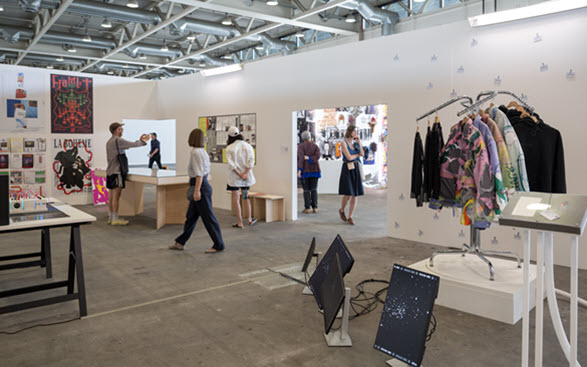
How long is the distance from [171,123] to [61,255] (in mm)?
16770

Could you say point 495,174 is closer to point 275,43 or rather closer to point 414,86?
point 414,86

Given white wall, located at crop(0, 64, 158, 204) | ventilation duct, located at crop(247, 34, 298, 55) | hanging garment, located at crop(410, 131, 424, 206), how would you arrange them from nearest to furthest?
hanging garment, located at crop(410, 131, 424, 206) → white wall, located at crop(0, 64, 158, 204) → ventilation duct, located at crop(247, 34, 298, 55)

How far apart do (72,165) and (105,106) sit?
4.73 feet

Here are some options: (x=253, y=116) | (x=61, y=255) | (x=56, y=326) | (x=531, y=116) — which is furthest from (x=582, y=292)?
(x=253, y=116)

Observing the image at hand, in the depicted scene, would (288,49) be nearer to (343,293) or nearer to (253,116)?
(253,116)

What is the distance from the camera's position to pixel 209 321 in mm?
3381

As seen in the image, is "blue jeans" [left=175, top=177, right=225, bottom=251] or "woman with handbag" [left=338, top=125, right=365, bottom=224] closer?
"blue jeans" [left=175, top=177, right=225, bottom=251]

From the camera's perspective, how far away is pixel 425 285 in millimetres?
2602

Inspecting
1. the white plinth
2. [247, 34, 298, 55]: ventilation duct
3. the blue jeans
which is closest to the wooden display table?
the blue jeans

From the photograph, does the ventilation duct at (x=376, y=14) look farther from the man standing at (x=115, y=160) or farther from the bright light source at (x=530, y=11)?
the man standing at (x=115, y=160)

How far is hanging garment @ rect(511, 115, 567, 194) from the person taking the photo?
3682 millimetres

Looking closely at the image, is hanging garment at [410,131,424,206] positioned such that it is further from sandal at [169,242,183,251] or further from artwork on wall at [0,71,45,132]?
artwork on wall at [0,71,45,132]

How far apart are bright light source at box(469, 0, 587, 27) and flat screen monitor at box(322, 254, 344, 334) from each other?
12.1 ft

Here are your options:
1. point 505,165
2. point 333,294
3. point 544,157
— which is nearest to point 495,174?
point 505,165
